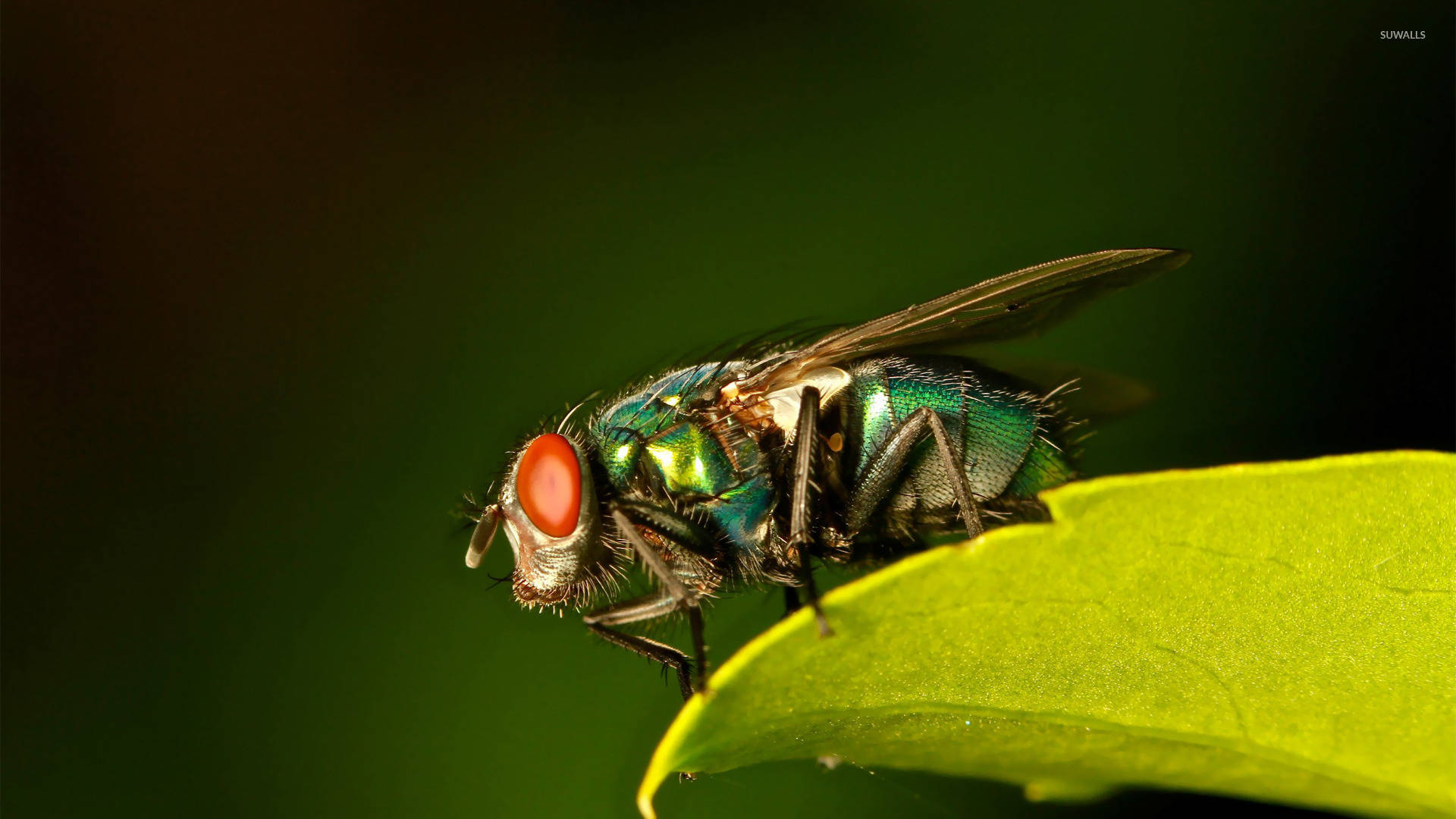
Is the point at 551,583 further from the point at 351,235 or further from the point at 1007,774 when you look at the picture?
the point at 351,235

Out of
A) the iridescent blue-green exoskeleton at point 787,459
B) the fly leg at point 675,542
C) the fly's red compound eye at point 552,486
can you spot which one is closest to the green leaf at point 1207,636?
the fly leg at point 675,542

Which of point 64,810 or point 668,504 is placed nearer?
point 668,504

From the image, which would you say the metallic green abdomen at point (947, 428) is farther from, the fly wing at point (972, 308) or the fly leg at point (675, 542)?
the fly leg at point (675, 542)

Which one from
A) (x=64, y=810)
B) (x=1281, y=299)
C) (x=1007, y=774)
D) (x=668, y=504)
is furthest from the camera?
(x=1281, y=299)

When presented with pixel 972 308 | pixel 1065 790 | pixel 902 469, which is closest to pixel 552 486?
pixel 902 469

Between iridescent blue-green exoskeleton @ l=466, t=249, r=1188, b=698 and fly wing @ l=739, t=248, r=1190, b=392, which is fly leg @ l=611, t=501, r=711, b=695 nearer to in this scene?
iridescent blue-green exoskeleton @ l=466, t=249, r=1188, b=698

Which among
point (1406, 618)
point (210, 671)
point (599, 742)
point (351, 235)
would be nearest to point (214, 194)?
point (351, 235)

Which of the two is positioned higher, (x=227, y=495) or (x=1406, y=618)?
(x=227, y=495)

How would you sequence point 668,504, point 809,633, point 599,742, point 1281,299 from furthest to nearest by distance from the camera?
1. point 1281,299
2. point 599,742
3. point 668,504
4. point 809,633
